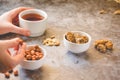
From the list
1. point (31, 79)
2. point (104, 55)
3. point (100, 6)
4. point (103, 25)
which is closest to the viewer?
point (31, 79)

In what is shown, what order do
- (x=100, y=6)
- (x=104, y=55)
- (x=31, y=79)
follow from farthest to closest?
1. (x=100, y=6)
2. (x=104, y=55)
3. (x=31, y=79)

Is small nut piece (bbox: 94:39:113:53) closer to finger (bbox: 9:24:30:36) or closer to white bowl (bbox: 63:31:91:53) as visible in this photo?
white bowl (bbox: 63:31:91:53)

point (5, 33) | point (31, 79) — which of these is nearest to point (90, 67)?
point (31, 79)

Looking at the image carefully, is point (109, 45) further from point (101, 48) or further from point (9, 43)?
point (9, 43)

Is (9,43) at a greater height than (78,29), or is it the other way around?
(9,43)

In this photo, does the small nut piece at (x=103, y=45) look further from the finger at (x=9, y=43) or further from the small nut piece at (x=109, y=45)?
the finger at (x=9, y=43)

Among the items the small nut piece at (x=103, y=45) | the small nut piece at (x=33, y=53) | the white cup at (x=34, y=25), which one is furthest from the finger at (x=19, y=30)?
the small nut piece at (x=103, y=45)

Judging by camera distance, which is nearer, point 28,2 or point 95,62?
point 95,62

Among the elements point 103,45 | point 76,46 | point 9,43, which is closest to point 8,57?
point 9,43

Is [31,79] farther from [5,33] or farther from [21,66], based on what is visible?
[5,33]
